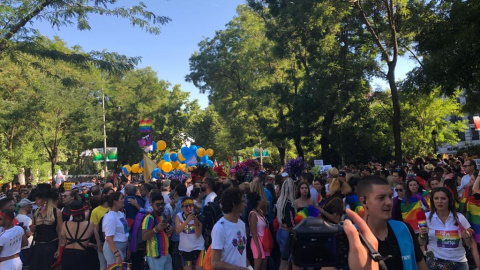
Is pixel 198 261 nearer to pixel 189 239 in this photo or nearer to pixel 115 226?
pixel 189 239

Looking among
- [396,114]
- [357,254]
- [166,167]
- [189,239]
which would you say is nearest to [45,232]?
[189,239]

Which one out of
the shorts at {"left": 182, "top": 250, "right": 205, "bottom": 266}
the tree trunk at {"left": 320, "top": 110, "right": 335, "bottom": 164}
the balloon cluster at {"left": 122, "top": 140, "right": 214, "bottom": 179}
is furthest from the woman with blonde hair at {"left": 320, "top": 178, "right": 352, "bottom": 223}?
the tree trunk at {"left": 320, "top": 110, "right": 335, "bottom": 164}

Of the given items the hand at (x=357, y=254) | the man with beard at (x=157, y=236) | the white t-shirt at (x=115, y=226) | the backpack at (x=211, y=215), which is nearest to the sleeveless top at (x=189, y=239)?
the man with beard at (x=157, y=236)

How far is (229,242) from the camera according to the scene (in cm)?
417

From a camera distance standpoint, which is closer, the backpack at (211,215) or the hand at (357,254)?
the hand at (357,254)

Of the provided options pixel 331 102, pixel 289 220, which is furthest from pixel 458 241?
pixel 331 102

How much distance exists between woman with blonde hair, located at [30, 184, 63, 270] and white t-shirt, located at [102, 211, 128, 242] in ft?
2.94

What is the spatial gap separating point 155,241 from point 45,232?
178cm

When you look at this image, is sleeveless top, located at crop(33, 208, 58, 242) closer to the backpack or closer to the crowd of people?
the crowd of people

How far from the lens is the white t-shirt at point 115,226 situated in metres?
6.00

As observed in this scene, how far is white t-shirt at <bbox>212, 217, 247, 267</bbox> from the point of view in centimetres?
411

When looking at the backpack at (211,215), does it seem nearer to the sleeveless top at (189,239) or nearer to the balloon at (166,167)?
the sleeveless top at (189,239)

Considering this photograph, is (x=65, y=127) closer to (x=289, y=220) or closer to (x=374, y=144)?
(x=374, y=144)

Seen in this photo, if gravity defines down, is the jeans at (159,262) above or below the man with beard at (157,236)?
below
